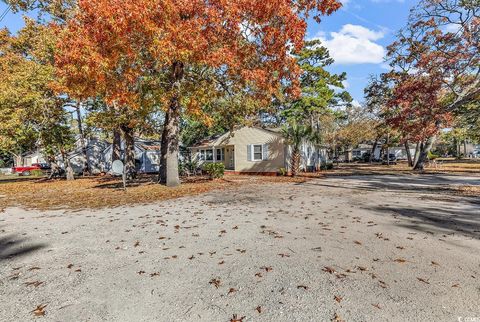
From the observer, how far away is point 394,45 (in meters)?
17.2

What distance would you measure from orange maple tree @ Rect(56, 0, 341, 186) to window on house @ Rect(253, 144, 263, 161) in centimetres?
976

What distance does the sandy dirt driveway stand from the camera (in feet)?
9.21

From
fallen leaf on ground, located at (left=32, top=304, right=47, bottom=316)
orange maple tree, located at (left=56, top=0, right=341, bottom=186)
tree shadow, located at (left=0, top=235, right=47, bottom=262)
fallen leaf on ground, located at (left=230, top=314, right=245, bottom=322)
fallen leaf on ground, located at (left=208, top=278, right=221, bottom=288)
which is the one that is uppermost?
orange maple tree, located at (left=56, top=0, right=341, bottom=186)

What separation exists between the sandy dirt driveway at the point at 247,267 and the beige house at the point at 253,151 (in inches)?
551

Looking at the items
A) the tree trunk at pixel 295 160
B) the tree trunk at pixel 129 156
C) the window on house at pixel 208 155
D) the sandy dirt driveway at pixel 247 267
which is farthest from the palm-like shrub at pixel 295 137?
the sandy dirt driveway at pixel 247 267

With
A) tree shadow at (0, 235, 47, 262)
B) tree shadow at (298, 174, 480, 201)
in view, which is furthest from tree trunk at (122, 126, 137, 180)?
tree shadow at (0, 235, 47, 262)

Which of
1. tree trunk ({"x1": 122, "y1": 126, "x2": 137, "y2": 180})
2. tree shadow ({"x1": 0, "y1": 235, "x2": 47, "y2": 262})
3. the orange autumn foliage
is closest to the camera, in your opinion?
tree shadow ({"x1": 0, "y1": 235, "x2": 47, "y2": 262})

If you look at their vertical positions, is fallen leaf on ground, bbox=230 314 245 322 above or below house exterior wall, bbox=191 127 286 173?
below

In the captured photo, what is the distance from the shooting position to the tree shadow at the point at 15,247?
466 centimetres

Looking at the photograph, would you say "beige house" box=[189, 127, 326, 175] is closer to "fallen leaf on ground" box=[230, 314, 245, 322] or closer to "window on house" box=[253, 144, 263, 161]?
"window on house" box=[253, 144, 263, 161]

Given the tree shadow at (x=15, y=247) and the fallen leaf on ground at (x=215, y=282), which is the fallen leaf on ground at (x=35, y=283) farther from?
the fallen leaf on ground at (x=215, y=282)

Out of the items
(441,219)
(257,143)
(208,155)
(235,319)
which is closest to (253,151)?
(257,143)

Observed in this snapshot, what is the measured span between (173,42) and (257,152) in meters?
13.4

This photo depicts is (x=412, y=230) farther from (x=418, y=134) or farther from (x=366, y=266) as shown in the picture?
(x=418, y=134)
